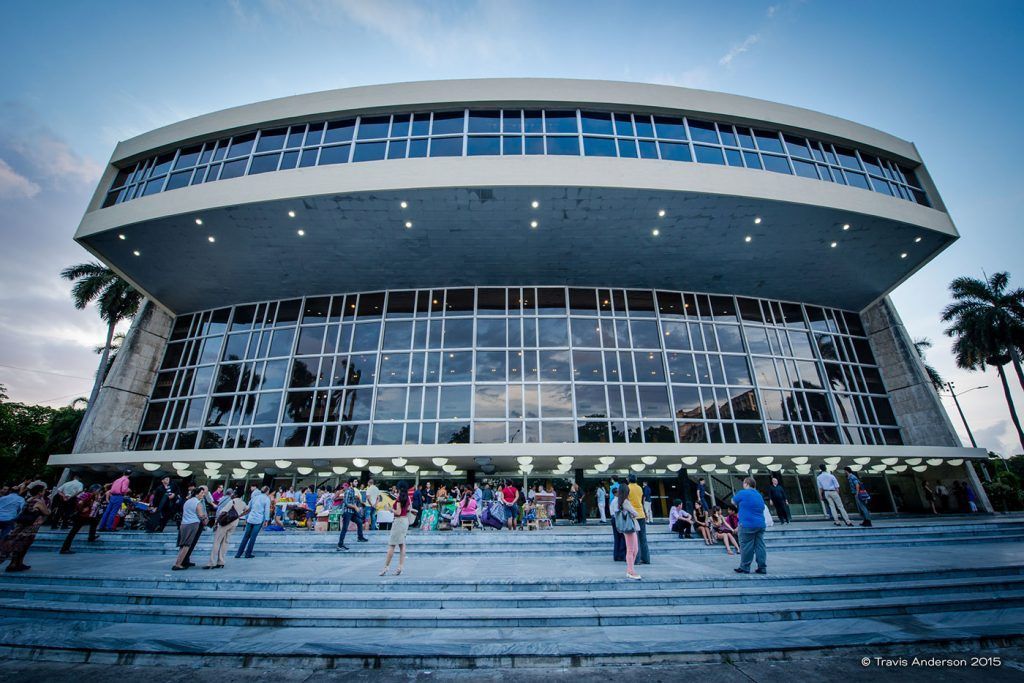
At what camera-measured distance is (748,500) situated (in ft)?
22.1

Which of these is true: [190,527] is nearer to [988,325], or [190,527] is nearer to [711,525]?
[711,525]

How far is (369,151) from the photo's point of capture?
690 inches

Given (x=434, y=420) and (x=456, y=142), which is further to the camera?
(x=434, y=420)

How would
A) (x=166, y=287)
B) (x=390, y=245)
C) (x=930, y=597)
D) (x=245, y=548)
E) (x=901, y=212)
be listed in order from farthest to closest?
(x=166, y=287) → (x=390, y=245) → (x=901, y=212) → (x=245, y=548) → (x=930, y=597)

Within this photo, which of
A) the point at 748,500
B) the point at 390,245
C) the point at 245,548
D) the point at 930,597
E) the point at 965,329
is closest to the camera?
the point at 930,597

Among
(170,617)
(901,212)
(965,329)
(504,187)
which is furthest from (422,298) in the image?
(965,329)

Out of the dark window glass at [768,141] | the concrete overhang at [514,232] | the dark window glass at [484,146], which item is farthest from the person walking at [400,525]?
the dark window glass at [768,141]

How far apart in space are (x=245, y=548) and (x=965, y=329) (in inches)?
1574

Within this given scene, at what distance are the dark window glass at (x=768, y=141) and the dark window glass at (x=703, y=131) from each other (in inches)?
86.8

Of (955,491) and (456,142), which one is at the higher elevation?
(456,142)

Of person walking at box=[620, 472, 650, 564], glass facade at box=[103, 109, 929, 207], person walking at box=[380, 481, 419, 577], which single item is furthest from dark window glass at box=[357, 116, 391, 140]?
person walking at box=[620, 472, 650, 564]

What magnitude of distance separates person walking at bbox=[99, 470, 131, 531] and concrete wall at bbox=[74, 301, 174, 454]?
9397 millimetres

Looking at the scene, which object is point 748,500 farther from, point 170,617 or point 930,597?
point 170,617

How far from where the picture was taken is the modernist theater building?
16.2 meters
